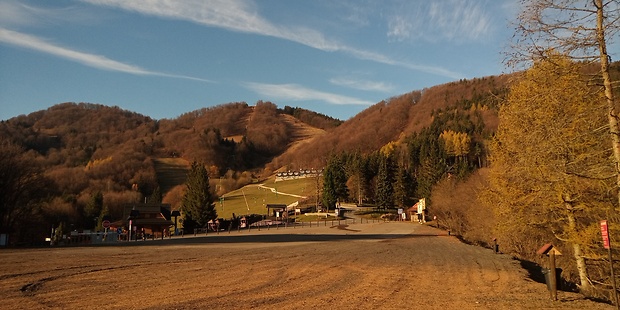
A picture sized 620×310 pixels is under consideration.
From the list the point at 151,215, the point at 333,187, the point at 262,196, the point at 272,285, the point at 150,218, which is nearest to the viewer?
the point at 272,285

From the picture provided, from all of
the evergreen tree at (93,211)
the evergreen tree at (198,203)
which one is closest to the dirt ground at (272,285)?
the evergreen tree at (198,203)

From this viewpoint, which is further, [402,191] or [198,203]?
[402,191]

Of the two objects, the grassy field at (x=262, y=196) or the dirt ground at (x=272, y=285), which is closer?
the dirt ground at (x=272, y=285)

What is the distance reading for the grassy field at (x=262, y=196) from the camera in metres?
111

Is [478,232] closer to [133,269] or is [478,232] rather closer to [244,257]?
[244,257]

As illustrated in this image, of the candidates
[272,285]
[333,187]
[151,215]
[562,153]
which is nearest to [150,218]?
[151,215]

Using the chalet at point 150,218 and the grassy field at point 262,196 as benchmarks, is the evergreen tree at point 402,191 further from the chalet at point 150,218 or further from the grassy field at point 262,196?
the chalet at point 150,218

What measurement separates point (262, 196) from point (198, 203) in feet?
197

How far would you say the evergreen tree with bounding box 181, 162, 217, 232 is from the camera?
68.6m

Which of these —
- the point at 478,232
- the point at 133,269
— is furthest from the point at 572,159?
the point at 478,232

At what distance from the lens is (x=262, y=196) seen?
128 m

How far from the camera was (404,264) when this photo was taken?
2031cm

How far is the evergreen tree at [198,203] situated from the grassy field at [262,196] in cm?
3316

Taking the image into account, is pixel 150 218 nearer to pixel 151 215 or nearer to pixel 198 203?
pixel 151 215
